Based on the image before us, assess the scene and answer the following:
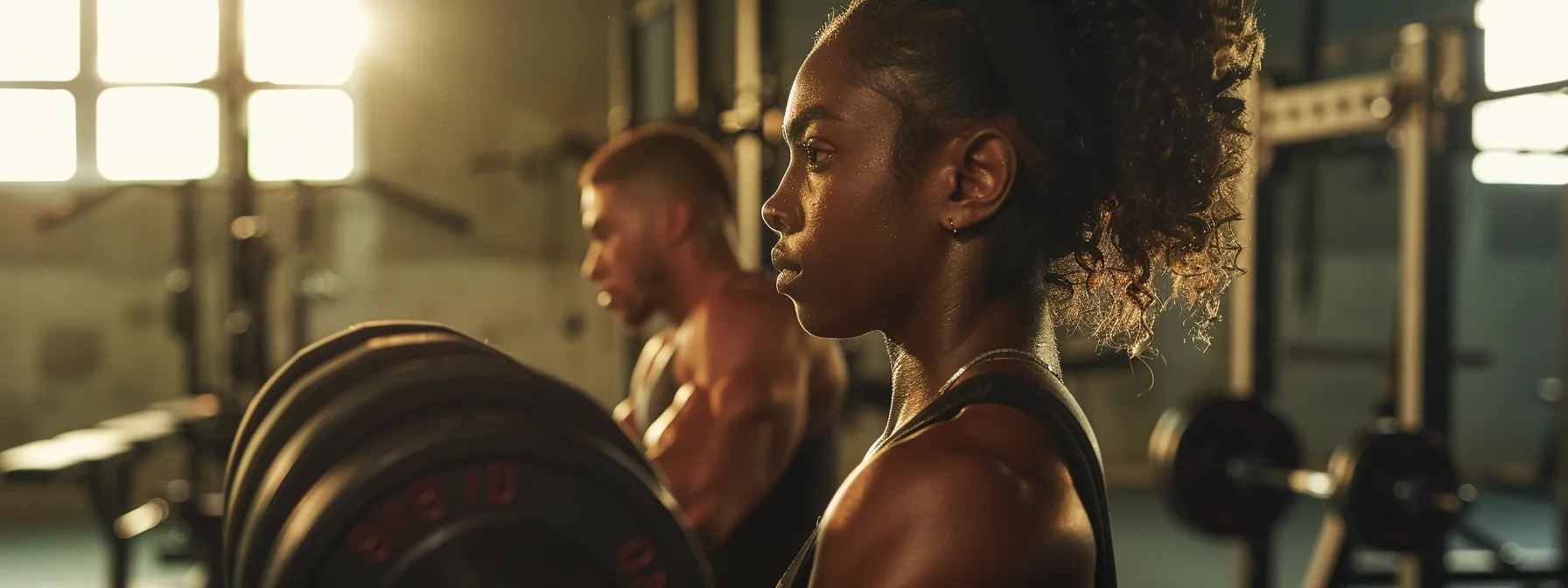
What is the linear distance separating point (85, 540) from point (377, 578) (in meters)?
6.44

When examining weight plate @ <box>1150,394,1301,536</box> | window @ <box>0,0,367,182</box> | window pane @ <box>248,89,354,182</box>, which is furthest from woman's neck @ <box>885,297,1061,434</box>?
window pane @ <box>248,89,354,182</box>

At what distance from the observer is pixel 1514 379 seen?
8.15m

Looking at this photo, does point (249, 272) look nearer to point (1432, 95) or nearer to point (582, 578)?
point (1432, 95)

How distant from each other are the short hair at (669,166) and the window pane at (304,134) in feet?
17.1

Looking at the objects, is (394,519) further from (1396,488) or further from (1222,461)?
(1222,461)

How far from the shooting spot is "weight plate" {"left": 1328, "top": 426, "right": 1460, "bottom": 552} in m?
3.28

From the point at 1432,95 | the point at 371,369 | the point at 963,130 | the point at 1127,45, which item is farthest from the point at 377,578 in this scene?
the point at 1432,95

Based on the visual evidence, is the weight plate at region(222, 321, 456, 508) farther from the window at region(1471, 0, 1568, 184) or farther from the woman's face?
the window at region(1471, 0, 1568, 184)

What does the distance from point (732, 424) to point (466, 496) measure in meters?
1.28

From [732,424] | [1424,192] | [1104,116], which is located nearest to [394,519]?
[1104,116]

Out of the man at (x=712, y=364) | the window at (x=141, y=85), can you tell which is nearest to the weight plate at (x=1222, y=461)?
the man at (x=712, y=364)

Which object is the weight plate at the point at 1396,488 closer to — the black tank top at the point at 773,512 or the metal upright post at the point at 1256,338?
the metal upright post at the point at 1256,338

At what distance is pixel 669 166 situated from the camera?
7.68 ft

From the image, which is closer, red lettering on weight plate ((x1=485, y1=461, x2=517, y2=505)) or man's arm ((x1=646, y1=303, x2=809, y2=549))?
red lettering on weight plate ((x1=485, y1=461, x2=517, y2=505))
